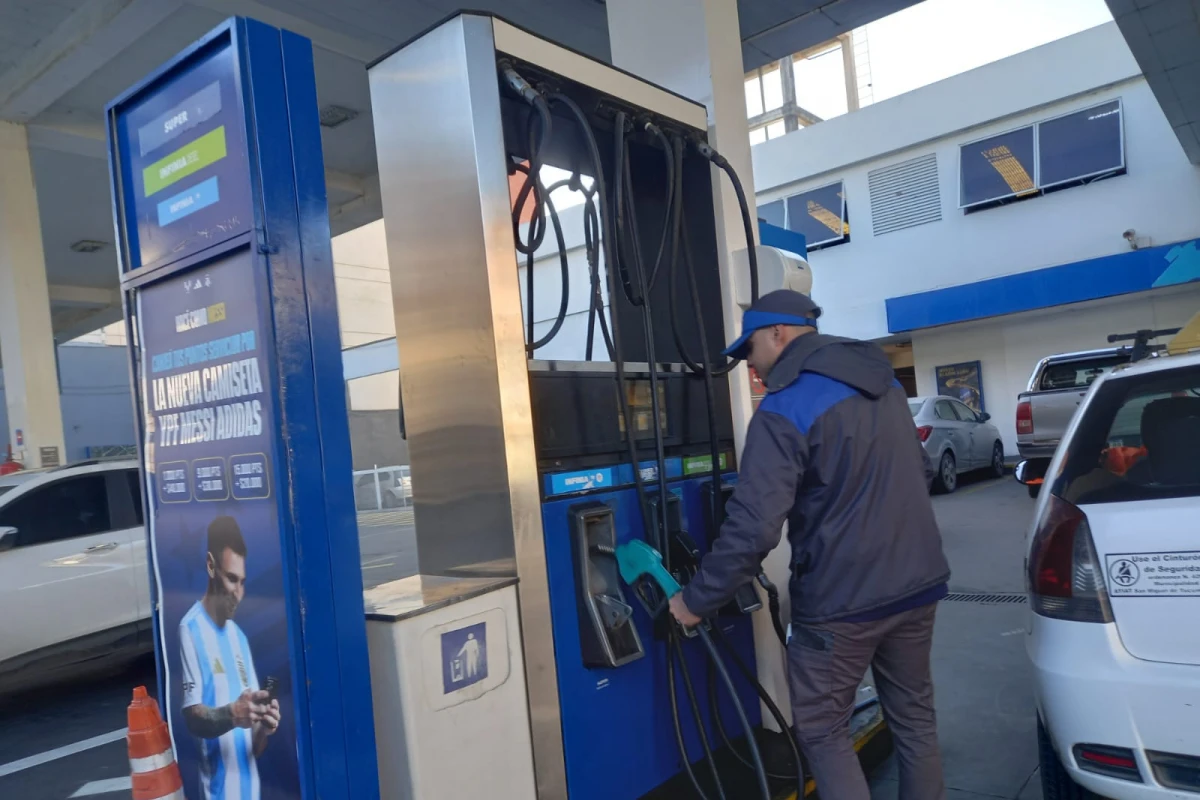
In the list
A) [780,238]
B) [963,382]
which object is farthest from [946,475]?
[780,238]

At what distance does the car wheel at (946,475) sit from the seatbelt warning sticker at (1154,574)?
9883 mm

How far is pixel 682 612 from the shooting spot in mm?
2480

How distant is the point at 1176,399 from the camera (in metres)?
2.94

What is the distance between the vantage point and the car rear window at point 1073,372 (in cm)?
1027

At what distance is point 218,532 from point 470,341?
851 mm

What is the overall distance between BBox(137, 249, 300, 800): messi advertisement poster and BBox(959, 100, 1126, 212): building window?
1494cm

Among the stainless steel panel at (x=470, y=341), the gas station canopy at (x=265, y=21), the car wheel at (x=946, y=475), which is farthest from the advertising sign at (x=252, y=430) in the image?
the car wheel at (x=946, y=475)

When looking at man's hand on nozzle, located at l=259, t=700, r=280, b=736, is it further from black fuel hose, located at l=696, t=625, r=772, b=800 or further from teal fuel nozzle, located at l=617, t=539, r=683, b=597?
black fuel hose, located at l=696, t=625, r=772, b=800

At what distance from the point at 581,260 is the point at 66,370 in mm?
24418

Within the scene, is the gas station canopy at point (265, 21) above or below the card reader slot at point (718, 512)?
above

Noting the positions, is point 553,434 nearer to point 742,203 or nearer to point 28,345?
point 742,203

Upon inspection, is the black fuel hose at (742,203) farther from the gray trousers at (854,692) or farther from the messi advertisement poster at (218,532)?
the messi advertisement poster at (218,532)

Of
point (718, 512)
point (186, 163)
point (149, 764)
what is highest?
point (186, 163)

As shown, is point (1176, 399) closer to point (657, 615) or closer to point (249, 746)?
point (657, 615)
